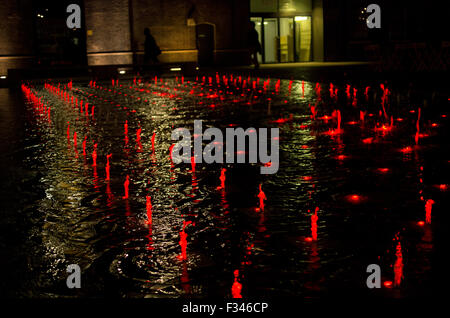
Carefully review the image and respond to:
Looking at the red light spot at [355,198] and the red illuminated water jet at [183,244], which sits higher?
the red light spot at [355,198]

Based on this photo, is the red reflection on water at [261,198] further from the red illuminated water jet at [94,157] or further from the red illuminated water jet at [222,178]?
the red illuminated water jet at [94,157]

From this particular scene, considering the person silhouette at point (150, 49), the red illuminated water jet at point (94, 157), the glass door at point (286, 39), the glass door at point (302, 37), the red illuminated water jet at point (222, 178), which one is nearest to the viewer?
the red illuminated water jet at point (222, 178)

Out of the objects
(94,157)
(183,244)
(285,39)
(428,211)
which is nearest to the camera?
(183,244)

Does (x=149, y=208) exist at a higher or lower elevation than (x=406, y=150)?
lower

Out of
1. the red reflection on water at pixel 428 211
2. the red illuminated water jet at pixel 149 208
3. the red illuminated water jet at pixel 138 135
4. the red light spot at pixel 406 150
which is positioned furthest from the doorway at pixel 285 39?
the red reflection on water at pixel 428 211

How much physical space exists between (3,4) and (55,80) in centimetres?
747

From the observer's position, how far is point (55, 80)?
26.5m

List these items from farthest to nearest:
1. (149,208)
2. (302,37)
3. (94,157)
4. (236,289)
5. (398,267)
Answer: (302,37) → (94,157) → (149,208) → (398,267) → (236,289)

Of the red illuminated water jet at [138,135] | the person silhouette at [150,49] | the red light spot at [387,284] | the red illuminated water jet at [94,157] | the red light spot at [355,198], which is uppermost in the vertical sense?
the person silhouette at [150,49]

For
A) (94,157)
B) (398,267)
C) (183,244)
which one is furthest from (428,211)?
(94,157)

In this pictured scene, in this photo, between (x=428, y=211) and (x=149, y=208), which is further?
(x=149, y=208)

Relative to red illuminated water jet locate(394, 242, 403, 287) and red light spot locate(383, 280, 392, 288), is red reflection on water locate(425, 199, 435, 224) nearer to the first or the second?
red illuminated water jet locate(394, 242, 403, 287)

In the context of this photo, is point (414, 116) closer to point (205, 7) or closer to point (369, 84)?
point (369, 84)

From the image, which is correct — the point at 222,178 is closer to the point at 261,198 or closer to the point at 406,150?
the point at 261,198
